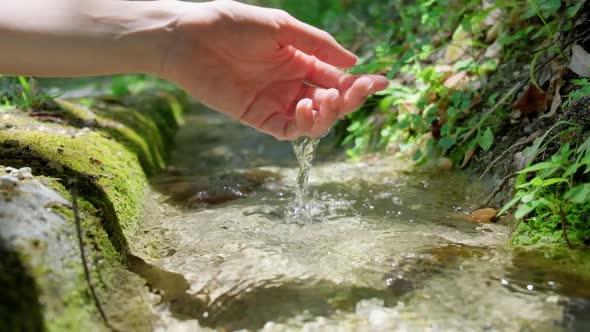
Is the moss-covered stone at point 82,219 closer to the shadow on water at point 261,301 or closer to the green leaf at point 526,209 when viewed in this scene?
the shadow on water at point 261,301

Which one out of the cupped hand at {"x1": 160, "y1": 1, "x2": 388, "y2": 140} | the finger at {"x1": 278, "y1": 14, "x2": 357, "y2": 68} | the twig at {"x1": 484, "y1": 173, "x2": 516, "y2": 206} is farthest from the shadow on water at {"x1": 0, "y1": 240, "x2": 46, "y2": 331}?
the twig at {"x1": 484, "y1": 173, "x2": 516, "y2": 206}

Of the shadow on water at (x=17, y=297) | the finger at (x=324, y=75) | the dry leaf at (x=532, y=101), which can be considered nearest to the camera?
the shadow on water at (x=17, y=297)

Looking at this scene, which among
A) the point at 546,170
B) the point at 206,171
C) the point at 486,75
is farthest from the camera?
the point at 206,171

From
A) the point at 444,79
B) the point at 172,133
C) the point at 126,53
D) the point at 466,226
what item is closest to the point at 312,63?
the point at 126,53

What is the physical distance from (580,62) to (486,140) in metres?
0.51

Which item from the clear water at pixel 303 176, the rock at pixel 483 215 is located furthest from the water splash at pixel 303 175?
the rock at pixel 483 215

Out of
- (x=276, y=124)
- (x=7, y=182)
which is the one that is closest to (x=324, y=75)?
(x=276, y=124)

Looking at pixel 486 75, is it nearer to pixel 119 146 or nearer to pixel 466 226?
pixel 466 226

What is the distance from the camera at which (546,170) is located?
1.76 m

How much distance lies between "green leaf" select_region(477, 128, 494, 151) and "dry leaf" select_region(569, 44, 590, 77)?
45 cm

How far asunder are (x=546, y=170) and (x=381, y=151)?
5.39ft

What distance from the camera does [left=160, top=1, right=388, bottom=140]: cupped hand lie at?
188 cm

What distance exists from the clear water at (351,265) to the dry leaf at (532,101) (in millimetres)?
433

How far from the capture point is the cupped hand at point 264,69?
73.8 inches
